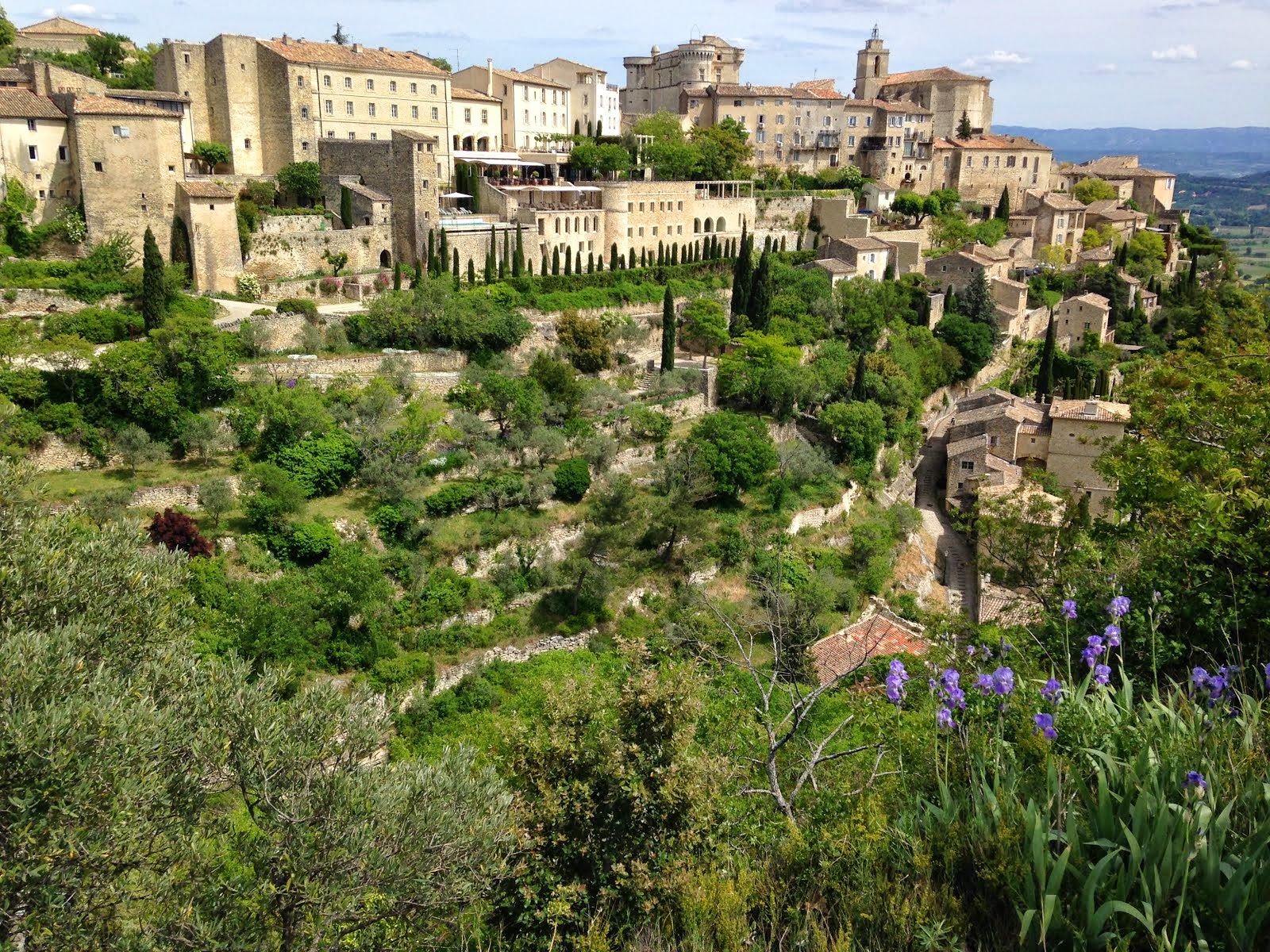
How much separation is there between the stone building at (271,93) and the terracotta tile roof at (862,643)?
2403cm

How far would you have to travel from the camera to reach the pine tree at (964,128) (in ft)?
217

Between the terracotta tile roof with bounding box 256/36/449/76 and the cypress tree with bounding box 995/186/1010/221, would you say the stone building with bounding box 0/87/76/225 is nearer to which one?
the terracotta tile roof with bounding box 256/36/449/76

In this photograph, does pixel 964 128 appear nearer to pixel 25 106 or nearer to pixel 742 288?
pixel 742 288

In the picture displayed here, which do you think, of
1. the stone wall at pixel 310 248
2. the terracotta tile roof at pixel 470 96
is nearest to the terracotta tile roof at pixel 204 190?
the stone wall at pixel 310 248

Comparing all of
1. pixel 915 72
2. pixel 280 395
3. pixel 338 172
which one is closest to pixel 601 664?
pixel 280 395

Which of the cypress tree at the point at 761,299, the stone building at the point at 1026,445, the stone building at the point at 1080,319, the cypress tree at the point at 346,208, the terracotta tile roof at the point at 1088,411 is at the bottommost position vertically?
the stone building at the point at 1026,445

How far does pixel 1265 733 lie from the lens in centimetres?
648

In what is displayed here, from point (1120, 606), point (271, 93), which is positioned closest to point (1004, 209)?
point (271, 93)

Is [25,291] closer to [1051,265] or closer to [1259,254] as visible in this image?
[1051,265]

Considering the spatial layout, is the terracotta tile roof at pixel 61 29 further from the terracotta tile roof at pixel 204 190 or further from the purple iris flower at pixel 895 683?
the purple iris flower at pixel 895 683

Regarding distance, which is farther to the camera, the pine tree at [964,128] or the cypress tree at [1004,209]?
the pine tree at [964,128]

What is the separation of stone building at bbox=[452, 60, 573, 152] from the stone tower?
27.7 meters

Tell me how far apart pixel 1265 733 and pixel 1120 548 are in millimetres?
5898

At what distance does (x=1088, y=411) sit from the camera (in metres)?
32.8
